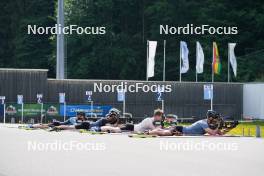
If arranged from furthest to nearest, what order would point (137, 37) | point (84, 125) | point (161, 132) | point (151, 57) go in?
1. point (137, 37)
2. point (151, 57)
3. point (84, 125)
4. point (161, 132)

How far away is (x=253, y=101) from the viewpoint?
62.8 m

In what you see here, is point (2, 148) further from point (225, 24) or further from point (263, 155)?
point (225, 24)

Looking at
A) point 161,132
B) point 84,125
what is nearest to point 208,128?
point 161,132

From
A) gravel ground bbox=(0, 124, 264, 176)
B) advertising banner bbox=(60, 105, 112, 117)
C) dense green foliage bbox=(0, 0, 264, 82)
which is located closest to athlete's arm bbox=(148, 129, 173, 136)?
gravel ground bbox=(0, 124, 264, 176)

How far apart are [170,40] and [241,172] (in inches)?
2822

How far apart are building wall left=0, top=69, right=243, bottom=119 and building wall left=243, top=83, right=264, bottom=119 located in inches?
19.2

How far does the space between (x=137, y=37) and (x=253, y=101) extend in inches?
1068

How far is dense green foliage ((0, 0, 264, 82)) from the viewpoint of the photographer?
82.5 meters

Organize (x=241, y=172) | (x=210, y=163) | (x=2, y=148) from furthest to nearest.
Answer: (x=2, y=148)
(x=210, y=163)
(x=241, y=172)

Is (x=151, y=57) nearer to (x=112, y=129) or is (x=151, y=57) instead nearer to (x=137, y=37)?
(x=137, y=37)

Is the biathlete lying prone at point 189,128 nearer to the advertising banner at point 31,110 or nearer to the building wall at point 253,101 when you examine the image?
the advertising banner at point 31,110

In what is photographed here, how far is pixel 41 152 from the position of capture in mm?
18469

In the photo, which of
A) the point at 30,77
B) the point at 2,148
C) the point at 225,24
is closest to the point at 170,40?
the point at 225,24

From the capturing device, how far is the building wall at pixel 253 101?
203 ft
